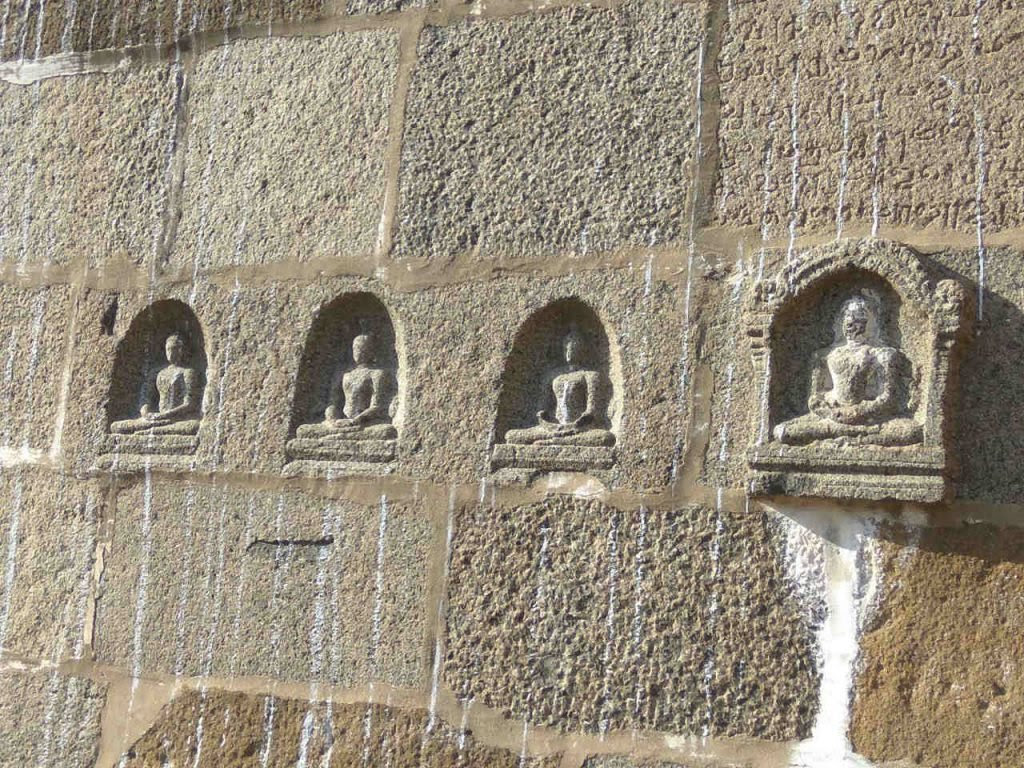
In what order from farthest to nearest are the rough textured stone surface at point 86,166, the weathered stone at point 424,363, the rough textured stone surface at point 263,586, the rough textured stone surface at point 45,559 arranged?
the rough textured stone surface at point 86,166
the rough textured stone surface at point 45,559
the rough textured stone surface at point 263,586
the weathered stone at point 424,363

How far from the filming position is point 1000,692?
2.00 meters

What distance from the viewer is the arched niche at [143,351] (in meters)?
2.86

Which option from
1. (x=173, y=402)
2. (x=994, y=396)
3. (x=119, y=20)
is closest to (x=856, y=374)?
(x=994, y=396)

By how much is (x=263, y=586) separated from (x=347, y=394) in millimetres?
420

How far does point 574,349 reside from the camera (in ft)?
7.85

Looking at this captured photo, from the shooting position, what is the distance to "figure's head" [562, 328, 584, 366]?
2393 mm

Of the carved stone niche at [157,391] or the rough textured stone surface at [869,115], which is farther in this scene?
the carved stone niche at [157,391]

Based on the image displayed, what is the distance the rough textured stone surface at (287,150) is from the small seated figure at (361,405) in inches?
8.7

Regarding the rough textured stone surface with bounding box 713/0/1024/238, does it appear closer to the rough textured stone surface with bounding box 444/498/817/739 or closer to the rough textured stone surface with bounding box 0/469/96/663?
the rough textured stone surface with bounding box 444/498/817/739

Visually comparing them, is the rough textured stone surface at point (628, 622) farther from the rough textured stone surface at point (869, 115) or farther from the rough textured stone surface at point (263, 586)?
the rough textured stone surface at point (869, 115)

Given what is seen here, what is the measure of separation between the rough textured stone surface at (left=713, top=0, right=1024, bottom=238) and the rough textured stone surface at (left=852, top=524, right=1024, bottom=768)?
53 centimetres

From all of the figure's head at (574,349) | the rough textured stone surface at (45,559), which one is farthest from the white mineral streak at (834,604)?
the rough textured stone surface at (45,559)

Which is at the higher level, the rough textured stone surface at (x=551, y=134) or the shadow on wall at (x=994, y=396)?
the rough textured stone surface at (x=551, y=134)

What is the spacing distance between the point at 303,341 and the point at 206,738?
0.83m
